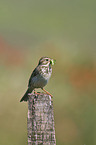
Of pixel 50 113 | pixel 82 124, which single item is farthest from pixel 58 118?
pixel 50 113

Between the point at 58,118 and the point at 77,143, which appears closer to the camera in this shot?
the point at 77,143

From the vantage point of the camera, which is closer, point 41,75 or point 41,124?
point 41,124

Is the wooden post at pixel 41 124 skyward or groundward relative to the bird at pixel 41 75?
groundward

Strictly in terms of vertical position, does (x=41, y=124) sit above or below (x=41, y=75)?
below

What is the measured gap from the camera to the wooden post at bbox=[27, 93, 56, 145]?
3910 mm

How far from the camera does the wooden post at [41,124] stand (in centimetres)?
391

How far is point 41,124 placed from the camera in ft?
12.9

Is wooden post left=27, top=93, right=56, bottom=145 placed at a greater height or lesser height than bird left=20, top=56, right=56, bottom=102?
lesser

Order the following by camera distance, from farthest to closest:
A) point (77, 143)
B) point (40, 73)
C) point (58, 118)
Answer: point (58, 118) < point (77, 143) < point (40, 73)

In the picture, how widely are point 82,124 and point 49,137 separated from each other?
4.08 metres

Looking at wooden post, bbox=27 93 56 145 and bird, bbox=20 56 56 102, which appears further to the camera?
bird, bbox=20 56 56 102

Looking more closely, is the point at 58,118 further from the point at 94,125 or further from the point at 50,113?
the point at 50,113

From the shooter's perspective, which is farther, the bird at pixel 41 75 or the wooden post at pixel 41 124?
the bird at pixel 41 75

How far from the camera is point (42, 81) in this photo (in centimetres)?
589
